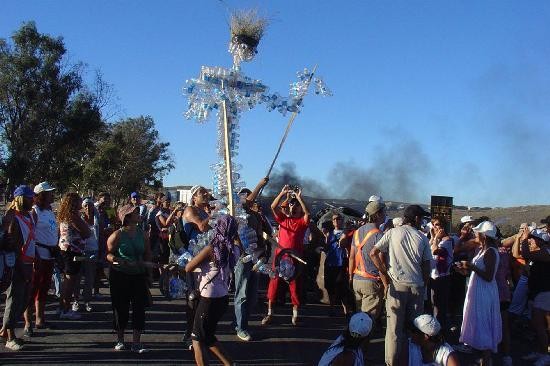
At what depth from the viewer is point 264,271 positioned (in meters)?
5.86

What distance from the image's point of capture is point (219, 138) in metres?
5.20

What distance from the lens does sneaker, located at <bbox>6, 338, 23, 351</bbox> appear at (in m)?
6.10

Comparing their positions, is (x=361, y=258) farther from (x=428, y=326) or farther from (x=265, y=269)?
(x=428, y=326)

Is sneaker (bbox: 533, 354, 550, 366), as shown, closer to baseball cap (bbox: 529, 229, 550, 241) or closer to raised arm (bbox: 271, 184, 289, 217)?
baseball cap (bbox: 529, 229, 550, 241)

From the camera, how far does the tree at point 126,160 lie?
107 ft

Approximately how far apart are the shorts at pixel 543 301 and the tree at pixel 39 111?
81.3 feet

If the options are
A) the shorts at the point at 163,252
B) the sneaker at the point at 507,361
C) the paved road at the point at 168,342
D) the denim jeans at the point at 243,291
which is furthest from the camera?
the shorts at the point at 163,252

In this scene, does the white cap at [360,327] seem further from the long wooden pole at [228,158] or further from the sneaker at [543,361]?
the sneaker at [543,361]

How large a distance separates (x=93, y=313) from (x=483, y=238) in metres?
5.50

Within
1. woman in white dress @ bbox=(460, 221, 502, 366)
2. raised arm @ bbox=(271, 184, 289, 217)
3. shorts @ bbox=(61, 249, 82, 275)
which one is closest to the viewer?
woman in white dress @ bbox=(460, 221, 502, 366)

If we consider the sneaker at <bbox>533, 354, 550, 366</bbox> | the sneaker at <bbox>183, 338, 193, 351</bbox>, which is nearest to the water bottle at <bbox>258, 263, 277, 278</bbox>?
the sneaker at <bbox>183, 338, 193, 351</bbox>

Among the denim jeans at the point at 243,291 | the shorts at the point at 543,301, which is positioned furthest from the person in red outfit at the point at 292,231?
the shorts at the point at 543,301

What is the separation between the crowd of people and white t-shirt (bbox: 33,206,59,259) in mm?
14

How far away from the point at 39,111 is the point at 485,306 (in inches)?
1055
